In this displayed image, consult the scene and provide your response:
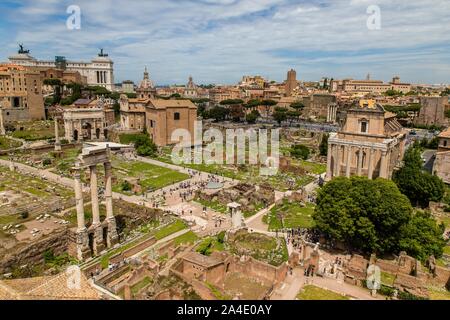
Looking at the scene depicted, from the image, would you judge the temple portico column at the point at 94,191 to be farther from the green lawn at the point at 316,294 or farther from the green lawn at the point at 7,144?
the green lawn at the point at 7,144

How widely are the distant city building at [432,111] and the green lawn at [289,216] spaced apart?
68.8 meters

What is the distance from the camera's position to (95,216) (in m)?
27.4

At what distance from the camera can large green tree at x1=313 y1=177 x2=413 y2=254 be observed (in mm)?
24641

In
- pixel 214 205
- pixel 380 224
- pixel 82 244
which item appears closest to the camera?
pixel 380 224

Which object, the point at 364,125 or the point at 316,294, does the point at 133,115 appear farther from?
the point at 316,294

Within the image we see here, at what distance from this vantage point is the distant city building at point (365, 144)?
132 ft

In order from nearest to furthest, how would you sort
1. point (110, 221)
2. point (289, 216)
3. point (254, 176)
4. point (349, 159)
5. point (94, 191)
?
point (94, 191) → point (110, 221) → point (289, 216) → point (349, 159) → point (254, 176)

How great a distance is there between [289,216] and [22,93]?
75983 millimetres

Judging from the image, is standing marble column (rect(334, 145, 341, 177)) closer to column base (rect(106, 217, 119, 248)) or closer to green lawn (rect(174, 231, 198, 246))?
green lawn (rect(174, 231, 198, 246))

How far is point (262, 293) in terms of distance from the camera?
2069 cm

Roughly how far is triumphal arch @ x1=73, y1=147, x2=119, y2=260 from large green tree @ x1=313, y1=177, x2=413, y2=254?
17418 millimetres

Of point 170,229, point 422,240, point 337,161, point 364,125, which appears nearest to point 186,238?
point 170,229

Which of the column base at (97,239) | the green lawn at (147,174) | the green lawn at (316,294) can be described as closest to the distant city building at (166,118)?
the green lawn at (147,174)
